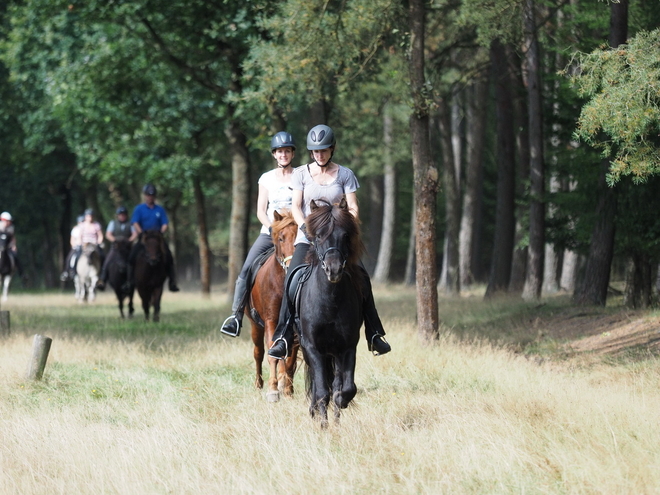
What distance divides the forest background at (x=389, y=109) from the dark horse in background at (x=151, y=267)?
3573mm

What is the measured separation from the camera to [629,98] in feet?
34.4

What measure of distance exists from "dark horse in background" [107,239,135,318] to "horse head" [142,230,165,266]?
9.00 ft

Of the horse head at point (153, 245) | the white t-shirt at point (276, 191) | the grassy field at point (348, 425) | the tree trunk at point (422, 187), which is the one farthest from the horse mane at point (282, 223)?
the horse head at point (153, 245)

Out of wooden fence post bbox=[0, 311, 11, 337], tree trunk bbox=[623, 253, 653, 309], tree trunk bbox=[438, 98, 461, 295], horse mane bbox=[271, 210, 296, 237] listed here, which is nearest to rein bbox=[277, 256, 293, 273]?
horse mane bbox=[271, 210, 296, 237]

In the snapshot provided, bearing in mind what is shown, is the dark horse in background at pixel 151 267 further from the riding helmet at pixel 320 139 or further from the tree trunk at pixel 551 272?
the riding helmet at pixel 320 139

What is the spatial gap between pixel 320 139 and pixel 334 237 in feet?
4.76

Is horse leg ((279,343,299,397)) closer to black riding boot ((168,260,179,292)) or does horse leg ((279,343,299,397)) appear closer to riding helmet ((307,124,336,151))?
riding helmet ((307,124,336,151))

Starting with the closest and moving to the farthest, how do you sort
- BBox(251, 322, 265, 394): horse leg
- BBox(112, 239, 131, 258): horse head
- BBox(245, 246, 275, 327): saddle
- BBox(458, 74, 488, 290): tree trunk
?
1. BBox(245, 246, 275, 327): saddle
2. BBox(251, 322, 265, 394): horse leg
3. BBox(112, 239, 131, 258): horse head
4. BBox(458, 74, 488, 290): tree trunk

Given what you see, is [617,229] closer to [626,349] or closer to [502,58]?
[626,349]

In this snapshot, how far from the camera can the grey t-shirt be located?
947 centimetres

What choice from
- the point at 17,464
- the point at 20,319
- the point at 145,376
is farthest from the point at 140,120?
the point at 17,464

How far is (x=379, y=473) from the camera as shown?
7008 millimetres

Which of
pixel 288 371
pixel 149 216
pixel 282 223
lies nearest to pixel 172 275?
pixel 149 216

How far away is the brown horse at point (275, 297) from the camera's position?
34.4 feet
